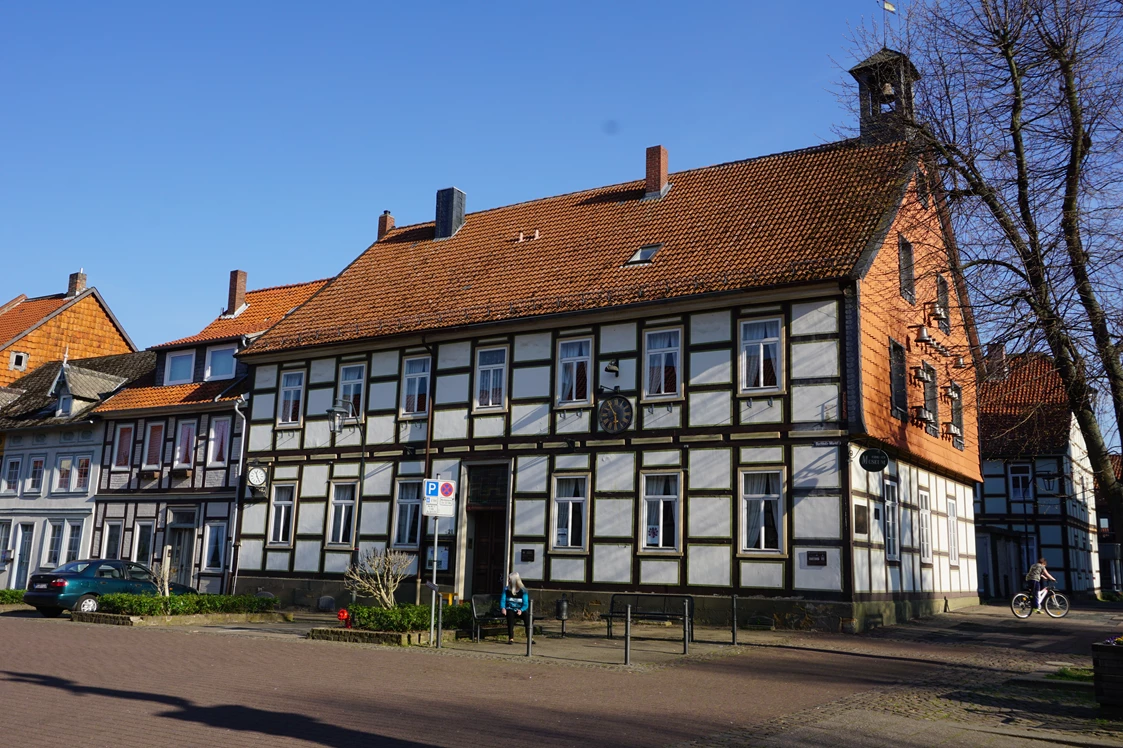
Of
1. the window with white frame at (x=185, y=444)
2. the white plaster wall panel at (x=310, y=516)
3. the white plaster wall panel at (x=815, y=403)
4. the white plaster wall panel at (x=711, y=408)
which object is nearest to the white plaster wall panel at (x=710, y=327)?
the white plaster wall panel at (x=711, y=408)

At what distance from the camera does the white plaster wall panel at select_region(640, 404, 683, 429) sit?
22.8m

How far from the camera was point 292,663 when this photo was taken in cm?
1464

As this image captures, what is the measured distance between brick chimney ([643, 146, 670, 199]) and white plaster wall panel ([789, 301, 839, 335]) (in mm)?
7813

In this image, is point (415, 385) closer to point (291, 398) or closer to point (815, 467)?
point (291, 398)

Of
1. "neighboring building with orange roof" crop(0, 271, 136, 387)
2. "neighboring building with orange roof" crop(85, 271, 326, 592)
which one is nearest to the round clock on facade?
"neighboring building with orange roof" crop(85, 271, 326, 592)

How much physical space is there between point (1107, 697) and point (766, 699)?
138 inches

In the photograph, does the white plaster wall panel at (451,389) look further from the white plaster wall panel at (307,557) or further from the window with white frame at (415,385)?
the white plaster wall panel at (307,557)

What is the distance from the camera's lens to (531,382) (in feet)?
82.4

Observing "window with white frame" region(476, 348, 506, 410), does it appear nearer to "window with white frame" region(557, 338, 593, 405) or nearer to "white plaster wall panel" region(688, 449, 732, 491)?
"window with white frame" region(557, 338, 593, 405)

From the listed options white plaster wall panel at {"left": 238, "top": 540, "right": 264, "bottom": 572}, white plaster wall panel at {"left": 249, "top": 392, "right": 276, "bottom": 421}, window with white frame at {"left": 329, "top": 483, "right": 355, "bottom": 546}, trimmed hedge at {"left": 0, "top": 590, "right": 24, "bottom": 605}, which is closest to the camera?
window with white frame at {"left": 329, "top": 483, "right": 355, "bottom": 546}

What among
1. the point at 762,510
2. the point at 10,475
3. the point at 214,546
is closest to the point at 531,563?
the point at 762,510

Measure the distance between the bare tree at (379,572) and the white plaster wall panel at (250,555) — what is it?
3.65m

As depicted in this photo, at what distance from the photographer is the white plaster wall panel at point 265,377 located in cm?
3020

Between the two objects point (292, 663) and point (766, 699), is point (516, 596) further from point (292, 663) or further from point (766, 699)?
point (766, 699)
